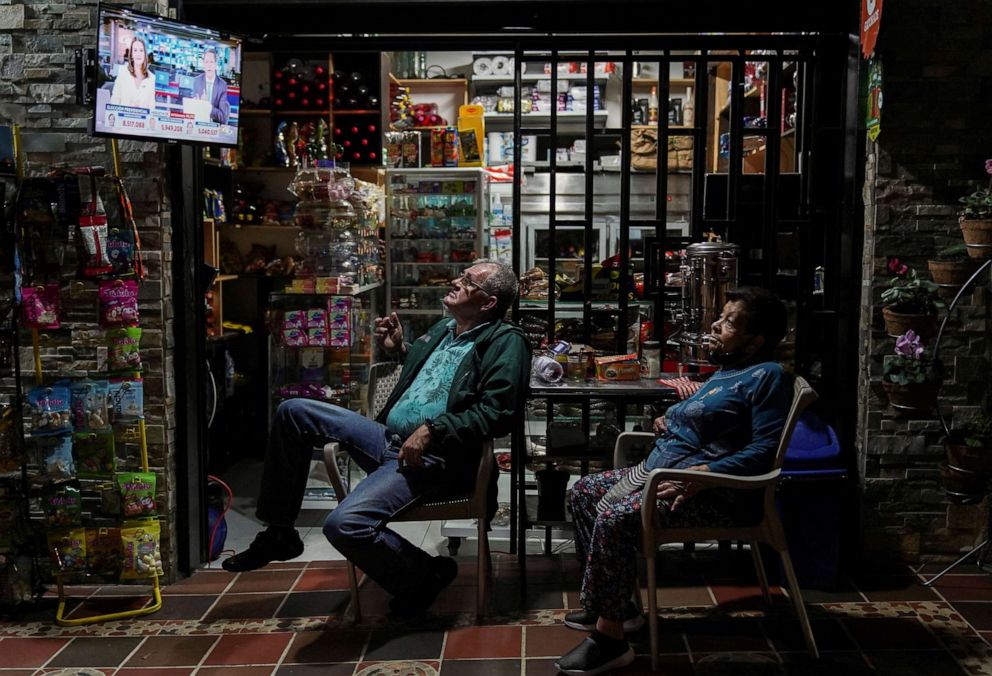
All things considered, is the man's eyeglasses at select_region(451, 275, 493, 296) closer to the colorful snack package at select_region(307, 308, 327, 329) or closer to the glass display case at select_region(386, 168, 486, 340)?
the colorful snack package at select_region(307, 308, 327, 329)

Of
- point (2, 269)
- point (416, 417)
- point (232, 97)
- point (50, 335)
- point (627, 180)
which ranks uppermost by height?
point (232, 97)

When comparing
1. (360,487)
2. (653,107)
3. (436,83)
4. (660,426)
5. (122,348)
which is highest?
(436,83)

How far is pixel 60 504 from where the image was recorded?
3.55m

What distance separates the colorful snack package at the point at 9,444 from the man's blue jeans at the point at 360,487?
91cm

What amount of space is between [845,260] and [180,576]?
3041mm

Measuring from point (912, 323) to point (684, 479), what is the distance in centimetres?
120

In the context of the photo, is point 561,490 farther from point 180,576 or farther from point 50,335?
point 50,335

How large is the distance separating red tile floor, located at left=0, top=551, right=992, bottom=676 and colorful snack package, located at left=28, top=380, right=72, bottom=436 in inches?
28.8

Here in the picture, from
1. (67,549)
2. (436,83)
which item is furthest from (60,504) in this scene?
(436,83)

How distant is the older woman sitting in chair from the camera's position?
119 inches

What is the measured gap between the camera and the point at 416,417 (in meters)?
3.48

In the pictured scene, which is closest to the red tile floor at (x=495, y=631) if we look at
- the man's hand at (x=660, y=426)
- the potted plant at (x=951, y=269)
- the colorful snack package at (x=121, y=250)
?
the man's hand at (x=660, y=426)

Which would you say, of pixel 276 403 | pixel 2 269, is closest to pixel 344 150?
pixel 276 403

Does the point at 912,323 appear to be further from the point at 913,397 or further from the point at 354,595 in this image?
the point at 354,595
